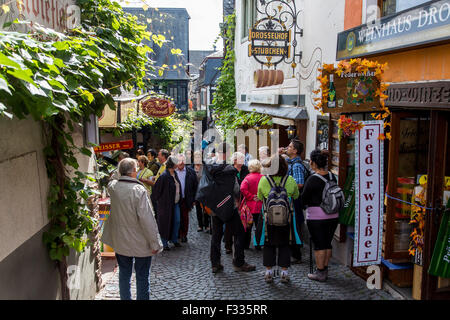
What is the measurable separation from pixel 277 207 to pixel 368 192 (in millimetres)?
1244

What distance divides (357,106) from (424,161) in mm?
1504

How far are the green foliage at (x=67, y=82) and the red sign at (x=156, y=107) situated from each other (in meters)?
6.86

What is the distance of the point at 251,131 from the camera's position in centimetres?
1192

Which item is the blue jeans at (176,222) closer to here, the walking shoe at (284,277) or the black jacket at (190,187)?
the black jacket at (190,187)

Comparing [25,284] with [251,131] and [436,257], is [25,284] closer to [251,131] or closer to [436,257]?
[436,257]

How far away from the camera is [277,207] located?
5395 mm

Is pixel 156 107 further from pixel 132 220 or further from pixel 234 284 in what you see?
pixel 132 220

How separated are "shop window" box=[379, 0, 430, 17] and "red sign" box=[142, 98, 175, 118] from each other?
793 cm

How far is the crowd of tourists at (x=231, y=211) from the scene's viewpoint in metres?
4.46

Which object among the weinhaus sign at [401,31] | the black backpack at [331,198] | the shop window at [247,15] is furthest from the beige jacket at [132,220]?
the shop window at [247,15]

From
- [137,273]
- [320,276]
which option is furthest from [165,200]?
[320,276]

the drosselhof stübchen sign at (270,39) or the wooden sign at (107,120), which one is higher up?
the drosselhof stübchen sign at (270,39)

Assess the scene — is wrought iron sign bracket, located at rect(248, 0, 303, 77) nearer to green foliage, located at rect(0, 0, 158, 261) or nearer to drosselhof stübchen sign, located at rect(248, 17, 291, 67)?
drosselhof stübchen sign, located at rect(248, 17, 291, 67)
